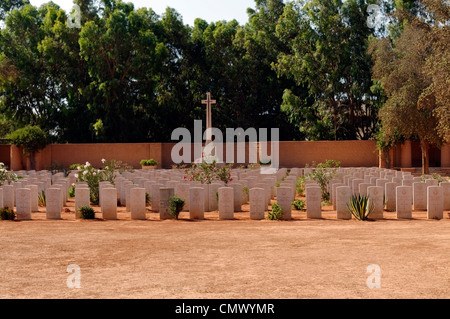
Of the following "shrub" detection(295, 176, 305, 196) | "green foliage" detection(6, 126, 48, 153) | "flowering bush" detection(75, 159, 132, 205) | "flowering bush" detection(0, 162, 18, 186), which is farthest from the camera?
"green foliage" detection(6, 126, 48, 153)

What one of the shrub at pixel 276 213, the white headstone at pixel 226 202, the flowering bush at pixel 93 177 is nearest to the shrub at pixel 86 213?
the white headstone at pixel 226 202

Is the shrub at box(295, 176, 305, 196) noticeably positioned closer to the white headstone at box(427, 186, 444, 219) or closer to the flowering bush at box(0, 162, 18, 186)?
the white headstone at box(427, 186, 444, 219)

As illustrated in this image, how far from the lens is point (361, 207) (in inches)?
488

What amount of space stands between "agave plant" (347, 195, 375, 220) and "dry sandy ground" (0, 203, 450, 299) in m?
0.46

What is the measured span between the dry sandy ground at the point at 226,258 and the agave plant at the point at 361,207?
461 millimetres

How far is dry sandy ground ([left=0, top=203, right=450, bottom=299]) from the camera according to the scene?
6.22m

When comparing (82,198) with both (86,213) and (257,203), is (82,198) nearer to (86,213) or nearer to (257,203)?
(86,213)

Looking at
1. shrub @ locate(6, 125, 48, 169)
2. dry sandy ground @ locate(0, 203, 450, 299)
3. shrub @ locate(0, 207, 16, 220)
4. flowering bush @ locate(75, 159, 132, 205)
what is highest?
shrub @ locate(6, 125, 48, 169)

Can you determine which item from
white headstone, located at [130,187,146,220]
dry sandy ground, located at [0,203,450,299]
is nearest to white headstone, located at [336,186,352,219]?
dry sandy ground, located at [0,203,450,299]

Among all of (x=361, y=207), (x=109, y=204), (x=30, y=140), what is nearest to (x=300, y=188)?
(x=361, y=207)

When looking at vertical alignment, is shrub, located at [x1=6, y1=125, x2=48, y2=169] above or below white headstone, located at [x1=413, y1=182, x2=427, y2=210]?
above
